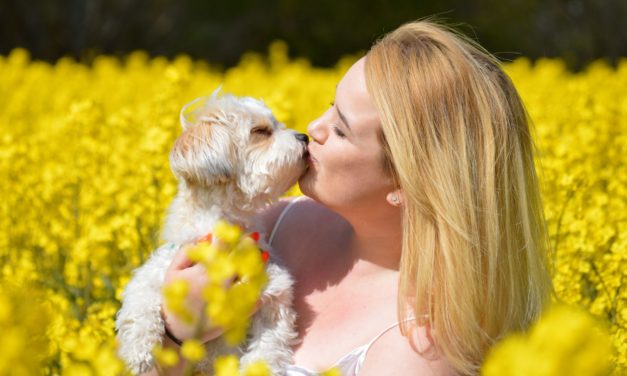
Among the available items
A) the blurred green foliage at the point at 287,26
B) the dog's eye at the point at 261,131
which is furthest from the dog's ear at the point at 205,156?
the blurred green foliage at the point at 287,26

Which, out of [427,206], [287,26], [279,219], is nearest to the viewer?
[427,206]

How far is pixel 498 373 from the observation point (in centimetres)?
111

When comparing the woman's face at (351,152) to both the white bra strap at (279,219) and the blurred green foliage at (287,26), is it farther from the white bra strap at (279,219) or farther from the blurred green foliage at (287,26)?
the blurred green foliage at (287,26)

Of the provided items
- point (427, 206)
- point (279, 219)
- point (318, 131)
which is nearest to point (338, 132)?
A: point (318, 131)

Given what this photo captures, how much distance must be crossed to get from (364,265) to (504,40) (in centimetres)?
1223

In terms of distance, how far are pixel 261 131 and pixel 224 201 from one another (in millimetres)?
263

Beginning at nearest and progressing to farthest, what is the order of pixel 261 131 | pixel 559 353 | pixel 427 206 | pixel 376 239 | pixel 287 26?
pixel 559 353 → pixel 427 206 → pixel 376 239 → pixel 261 131 → pixel 287 26

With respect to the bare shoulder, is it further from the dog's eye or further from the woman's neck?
the dog's eye

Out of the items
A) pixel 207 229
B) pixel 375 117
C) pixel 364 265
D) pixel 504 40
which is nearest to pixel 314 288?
pixel 364 265

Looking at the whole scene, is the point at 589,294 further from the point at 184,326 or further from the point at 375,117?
the point at 184,326

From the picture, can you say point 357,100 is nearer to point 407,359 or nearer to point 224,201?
point 224,201

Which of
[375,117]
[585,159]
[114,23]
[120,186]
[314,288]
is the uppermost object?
[375,117]

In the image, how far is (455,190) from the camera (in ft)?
7.51

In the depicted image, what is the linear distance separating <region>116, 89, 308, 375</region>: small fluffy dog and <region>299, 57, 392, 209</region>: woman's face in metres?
0.16
